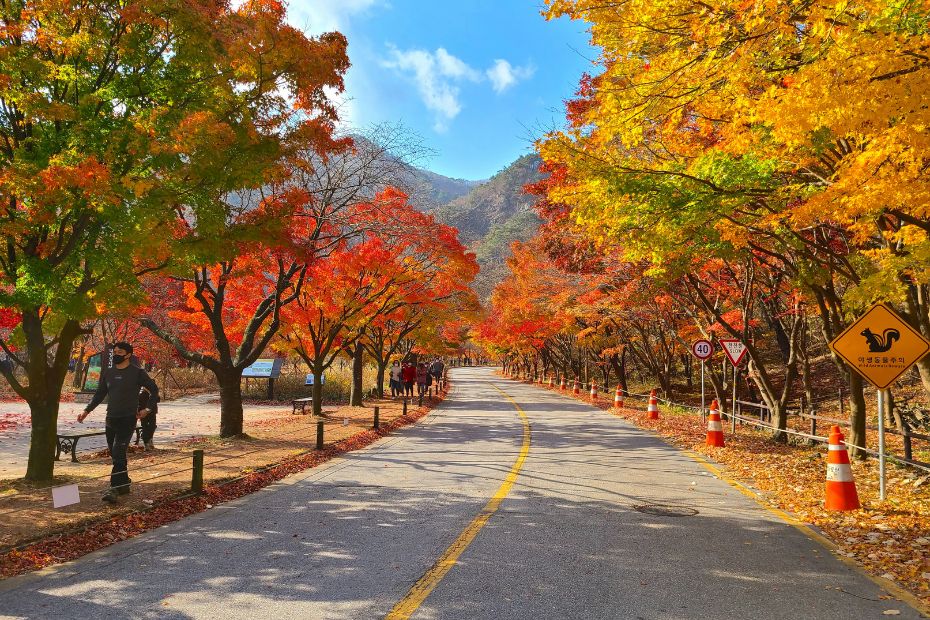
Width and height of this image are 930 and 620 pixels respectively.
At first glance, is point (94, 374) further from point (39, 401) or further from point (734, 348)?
point (734, 348)

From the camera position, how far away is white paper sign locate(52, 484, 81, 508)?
6398 millimetres

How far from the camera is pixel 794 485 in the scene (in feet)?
30.7

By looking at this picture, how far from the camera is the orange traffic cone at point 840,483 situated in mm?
7586

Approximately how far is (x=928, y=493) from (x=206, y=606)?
31.1 ft

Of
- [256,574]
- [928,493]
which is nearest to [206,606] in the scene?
[256,574]

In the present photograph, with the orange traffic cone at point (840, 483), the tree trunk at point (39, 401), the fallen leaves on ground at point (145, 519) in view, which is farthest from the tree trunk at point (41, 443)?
the orange traffic cone at point (840, 483)

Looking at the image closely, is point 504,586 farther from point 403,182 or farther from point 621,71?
point 403,182

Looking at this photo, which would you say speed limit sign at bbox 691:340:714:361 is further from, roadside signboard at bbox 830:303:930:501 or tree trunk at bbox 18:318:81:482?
tree trunk at bbox 18:318:81:482

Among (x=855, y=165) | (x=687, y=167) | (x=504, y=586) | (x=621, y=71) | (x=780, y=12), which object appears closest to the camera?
(x=504, y=586)

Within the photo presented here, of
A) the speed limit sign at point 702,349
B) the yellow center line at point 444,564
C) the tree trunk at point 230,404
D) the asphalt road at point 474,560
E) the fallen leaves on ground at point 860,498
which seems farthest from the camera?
the speed limit sign at point 702,349

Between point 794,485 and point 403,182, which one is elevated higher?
point 403,182

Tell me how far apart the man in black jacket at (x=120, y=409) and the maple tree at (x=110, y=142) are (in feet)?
2.87

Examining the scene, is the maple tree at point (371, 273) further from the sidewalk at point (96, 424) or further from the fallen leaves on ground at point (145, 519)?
the fallen leaves on ground at point (145, 519)

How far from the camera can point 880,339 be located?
312 inches
